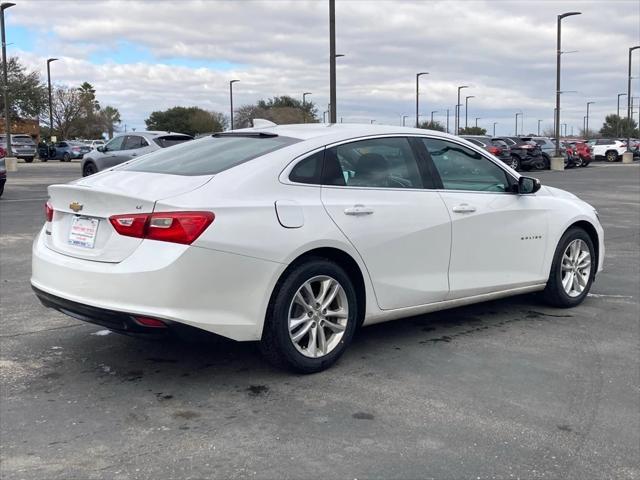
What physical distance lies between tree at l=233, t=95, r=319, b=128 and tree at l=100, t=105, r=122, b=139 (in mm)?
20717

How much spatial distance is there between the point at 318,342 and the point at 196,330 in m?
0.86

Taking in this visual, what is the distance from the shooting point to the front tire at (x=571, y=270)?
6.05 metres

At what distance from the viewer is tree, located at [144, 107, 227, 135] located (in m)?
81.0

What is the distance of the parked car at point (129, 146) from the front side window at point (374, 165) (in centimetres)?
1430

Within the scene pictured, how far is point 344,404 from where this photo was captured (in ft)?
12.9

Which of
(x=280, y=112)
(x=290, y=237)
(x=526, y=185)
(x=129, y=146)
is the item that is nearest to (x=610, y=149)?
(x=280, y=112)

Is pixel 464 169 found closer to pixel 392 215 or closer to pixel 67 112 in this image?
pixel 392 215

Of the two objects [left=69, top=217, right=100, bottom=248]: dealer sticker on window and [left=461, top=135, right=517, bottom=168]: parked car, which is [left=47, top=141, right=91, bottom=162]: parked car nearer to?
[left=461, top=135, right=517, bottom=168]: parked car

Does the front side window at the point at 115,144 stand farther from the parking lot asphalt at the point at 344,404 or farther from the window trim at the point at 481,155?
the window trim at the point at 481,155

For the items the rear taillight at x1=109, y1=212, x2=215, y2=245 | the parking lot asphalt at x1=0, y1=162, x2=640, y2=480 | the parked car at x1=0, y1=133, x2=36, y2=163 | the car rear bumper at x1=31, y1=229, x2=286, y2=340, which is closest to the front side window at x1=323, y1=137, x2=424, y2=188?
the car rear bumper at x1=31, y1=229, x2=286, y2=340

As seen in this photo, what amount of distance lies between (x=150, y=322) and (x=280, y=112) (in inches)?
2663

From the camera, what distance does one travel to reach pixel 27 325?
5449 millimetres

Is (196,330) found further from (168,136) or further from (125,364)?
(168,136)

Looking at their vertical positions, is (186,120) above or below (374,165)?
above
